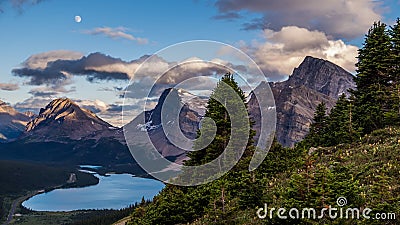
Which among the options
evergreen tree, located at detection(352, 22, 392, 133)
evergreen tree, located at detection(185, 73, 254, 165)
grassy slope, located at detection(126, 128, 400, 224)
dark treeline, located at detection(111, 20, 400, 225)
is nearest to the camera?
grassy slope, located at detection(126, 128, 400, 224)

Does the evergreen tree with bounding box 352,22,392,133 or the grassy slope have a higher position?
A: the evergreen tree with bounding box 352,22,392,133

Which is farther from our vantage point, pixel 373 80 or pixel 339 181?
pixel 373 80

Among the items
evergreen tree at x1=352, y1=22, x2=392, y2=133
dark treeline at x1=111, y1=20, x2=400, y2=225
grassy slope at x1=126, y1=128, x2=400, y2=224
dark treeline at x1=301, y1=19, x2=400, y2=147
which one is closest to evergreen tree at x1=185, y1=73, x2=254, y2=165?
dark treeline at x1=111, y1=20, x2=400, y2=225

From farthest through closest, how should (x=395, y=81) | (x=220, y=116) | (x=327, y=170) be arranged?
(x=395, y=81)
(x=220, y=116)
(x=327, y=170)

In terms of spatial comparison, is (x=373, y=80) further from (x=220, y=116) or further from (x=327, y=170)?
(x=327, y=170)

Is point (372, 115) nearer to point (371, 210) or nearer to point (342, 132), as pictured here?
point (342, 132)

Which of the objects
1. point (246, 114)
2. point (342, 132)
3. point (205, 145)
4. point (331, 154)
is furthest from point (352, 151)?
point (205, 145)

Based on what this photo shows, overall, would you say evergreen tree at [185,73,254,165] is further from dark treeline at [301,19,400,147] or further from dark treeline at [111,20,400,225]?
dark treeline at [301,19,400,147]

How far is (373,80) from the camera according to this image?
155ft

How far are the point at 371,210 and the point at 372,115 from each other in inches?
1176

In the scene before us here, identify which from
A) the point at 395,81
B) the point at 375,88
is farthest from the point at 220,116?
the point at 395,81

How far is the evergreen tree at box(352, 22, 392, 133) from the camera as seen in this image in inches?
1763

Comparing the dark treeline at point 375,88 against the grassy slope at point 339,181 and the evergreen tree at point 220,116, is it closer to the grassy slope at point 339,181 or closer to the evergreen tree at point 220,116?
the grassy slope at point 339,181

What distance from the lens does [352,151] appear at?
35.1 metres
